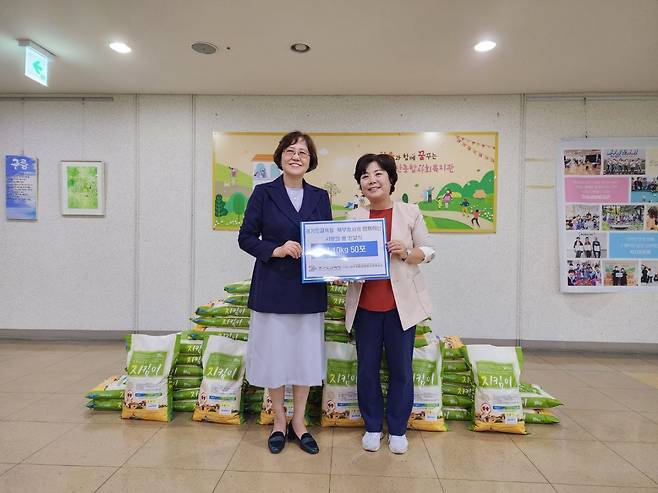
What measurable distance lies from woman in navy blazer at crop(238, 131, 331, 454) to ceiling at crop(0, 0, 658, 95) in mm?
1382

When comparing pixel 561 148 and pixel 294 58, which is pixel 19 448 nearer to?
pixel 294 58

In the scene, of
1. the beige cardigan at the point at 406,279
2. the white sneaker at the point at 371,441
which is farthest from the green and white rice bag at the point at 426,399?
the beige cardigan at the point at 406,279

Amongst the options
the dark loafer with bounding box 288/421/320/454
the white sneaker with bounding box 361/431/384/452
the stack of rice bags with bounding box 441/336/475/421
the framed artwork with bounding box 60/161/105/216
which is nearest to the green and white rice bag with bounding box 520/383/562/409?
the stack of rice bags with bounding box 441/336/475/421

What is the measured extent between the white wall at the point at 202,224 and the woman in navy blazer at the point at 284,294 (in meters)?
2.34

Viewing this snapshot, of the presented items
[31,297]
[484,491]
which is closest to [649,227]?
[484,491]

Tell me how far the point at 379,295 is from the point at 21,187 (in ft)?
14.4

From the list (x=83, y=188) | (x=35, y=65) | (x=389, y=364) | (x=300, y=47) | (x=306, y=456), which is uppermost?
(x=300, y=47)

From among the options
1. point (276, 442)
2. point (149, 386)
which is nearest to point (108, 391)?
point (149, 386)

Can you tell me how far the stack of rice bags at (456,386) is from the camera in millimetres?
2455

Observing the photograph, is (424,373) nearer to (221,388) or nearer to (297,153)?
(221,388)

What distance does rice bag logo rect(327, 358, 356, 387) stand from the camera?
232cm

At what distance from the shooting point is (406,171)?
165 inches

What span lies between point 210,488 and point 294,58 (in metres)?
3.17

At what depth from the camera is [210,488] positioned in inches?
68.6
